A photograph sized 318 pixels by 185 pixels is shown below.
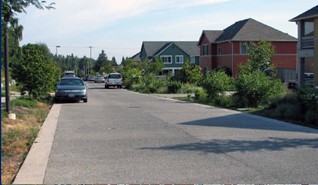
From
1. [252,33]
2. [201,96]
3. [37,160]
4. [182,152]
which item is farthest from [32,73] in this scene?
[252,33]

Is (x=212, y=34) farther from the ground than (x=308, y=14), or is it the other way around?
(x=212, y=34)

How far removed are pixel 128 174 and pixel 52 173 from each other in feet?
3.96

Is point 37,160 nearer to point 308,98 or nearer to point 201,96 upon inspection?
point 308,98

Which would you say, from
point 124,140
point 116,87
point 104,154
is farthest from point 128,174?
point 116,87

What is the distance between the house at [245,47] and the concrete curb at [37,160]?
40609 mm

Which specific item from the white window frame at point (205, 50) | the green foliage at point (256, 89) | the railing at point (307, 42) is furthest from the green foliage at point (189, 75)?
the green foliage at point (256, 89)

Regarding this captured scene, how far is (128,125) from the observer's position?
13.8m

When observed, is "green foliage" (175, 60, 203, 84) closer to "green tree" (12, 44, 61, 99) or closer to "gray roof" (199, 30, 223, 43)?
"gray roof" (199, 30, 223, 43)

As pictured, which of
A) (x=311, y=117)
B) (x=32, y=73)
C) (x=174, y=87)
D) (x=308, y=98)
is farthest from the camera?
(x=174, y=87)

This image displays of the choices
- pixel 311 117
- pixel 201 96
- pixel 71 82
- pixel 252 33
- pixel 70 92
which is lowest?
pixel 311 117

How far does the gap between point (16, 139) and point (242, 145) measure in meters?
5.09

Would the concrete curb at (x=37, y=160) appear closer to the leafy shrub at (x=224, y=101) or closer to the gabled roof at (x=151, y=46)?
the leafy shrub at (x=224, y=101)

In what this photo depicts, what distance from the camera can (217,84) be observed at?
2444 cm

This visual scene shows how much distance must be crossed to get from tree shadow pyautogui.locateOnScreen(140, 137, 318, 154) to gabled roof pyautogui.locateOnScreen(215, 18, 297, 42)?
4203 cm
